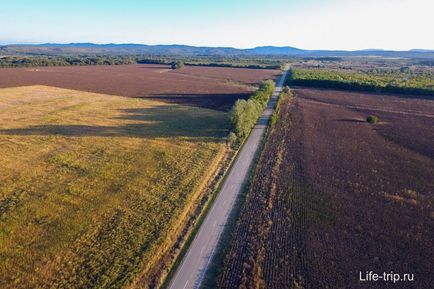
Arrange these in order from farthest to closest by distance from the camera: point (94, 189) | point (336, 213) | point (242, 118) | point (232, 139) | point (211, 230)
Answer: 1. point (242, 118)
2. point (232, 139)
3. point (94, 189)
4. point (336, 213)
5. point (211, 230)

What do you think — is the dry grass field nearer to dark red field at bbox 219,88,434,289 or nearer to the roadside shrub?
the roadside shrub

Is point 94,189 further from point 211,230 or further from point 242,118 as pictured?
point 242,118

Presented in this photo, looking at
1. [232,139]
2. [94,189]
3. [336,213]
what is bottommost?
[94,189]

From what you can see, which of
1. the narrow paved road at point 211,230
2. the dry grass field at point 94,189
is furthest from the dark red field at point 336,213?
the dry grass field at point 94,189

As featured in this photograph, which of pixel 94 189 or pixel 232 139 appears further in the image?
pixel 232 139

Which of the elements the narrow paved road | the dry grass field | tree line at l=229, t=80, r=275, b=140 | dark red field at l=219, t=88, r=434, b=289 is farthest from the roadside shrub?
dark red field at l=219, t=88, r=434, b=289

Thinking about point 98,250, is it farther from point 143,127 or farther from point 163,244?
point 143,127

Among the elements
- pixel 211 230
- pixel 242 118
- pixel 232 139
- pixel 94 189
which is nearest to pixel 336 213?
pixel 211 230
